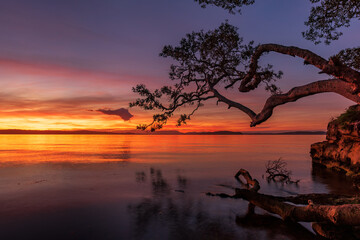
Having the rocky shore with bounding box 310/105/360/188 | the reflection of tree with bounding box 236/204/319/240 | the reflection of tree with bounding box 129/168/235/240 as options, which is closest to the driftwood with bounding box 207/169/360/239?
the reflection of tree with bounding box 236/204/319/240

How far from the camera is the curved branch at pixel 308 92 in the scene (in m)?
8.51

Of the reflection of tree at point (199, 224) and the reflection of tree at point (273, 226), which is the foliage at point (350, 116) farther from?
the reflection of tree at point (273, 226)

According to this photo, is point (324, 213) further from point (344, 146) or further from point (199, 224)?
point (344, 146)

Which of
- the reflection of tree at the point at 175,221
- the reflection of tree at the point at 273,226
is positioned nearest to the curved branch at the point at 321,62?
the reflection of tree at the point at 273,226

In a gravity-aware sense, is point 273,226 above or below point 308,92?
below

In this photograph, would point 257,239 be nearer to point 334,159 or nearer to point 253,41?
point 253,41

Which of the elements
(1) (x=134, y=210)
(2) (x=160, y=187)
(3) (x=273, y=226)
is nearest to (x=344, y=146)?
(2) (x=160, y=187)

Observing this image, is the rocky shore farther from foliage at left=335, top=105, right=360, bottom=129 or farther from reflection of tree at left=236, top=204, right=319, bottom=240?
reflection of tree at left=236, top=204, right=319, bottom=240

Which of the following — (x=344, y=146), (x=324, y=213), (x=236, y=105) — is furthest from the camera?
(x=344, y=146)

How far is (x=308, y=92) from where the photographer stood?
927 centimetres

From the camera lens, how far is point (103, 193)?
926 inches

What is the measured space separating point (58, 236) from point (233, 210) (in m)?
9.87

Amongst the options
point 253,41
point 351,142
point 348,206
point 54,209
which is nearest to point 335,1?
point 253,41

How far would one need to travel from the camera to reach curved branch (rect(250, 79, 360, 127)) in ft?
27.9
